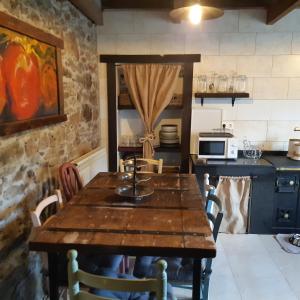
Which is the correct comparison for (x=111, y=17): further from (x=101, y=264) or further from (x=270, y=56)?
(x=101, y=264)

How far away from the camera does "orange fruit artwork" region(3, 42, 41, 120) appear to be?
1.75 metres

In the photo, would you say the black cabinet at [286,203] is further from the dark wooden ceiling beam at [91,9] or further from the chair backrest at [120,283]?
the dark wooden ceiling beam at [91,9]

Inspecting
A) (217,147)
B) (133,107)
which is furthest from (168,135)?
(217,147)

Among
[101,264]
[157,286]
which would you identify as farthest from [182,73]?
[157,286]

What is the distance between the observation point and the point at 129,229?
5.08 ft

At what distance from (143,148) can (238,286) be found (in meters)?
1.89

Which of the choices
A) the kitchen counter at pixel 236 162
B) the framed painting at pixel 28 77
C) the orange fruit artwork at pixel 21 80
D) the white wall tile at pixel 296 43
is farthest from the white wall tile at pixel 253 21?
the orange fruit artwork at pixel 21 80

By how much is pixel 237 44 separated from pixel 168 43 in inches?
31.4

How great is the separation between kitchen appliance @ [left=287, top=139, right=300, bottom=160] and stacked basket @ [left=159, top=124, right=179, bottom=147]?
132 centimetres

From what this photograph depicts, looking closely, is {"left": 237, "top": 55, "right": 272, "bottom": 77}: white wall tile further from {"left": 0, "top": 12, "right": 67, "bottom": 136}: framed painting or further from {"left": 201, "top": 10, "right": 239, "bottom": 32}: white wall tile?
{"left": 0, "top": 12, "right": 67, "bottom": 136}: framed painting

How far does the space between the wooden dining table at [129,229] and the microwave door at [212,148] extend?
4.02 ft

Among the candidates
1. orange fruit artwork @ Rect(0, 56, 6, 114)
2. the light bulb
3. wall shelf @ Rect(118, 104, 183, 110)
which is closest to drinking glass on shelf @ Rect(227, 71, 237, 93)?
wall shelf @ Rect(118, 104, 183, 110)

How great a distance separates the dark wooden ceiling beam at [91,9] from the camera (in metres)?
2.71

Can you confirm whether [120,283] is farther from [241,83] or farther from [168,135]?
[241,83]
